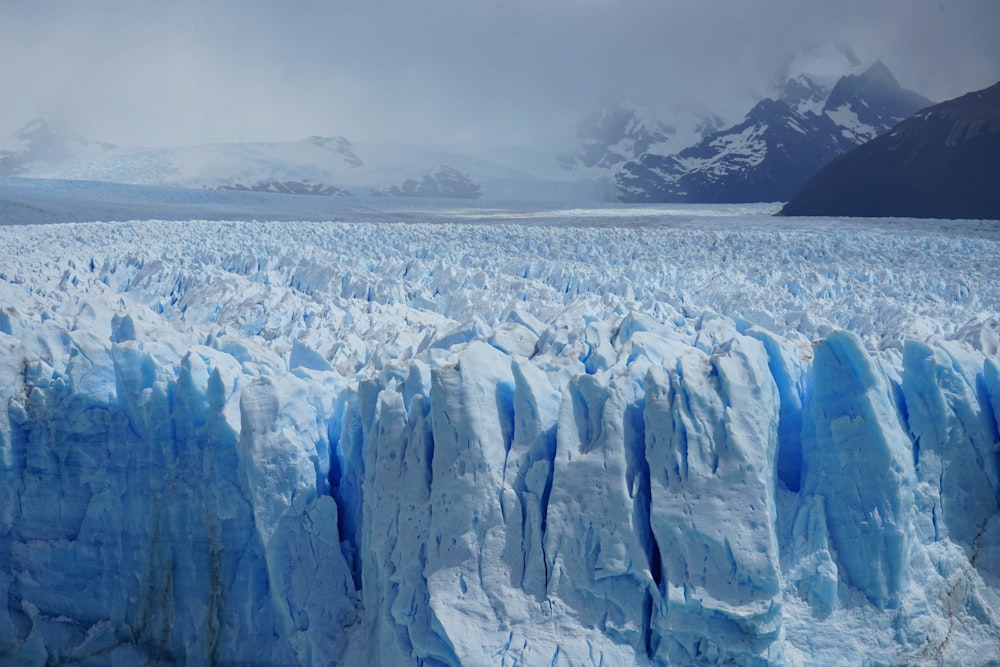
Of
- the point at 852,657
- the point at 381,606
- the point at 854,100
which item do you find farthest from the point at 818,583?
the point at 854,100

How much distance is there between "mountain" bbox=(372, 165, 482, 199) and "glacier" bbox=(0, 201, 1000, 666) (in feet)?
110

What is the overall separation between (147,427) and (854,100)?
47.3 m

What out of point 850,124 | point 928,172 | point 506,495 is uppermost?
point 850,124

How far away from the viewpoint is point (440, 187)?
4038cm

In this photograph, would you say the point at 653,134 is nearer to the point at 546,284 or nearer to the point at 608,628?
the point at 546,284

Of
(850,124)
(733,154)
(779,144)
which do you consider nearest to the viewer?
(779,144)

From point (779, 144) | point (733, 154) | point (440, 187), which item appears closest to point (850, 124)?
Result: point (779, 144)

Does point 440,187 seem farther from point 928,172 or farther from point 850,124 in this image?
point 928,172

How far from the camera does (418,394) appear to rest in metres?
5.25

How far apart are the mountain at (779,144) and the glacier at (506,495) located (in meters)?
37.8

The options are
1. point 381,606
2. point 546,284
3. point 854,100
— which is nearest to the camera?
point 381,606

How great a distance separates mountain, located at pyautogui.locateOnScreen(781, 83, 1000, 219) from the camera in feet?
72.5

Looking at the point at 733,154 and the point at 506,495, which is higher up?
the point at 733,154

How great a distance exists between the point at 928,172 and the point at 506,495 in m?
21.6
